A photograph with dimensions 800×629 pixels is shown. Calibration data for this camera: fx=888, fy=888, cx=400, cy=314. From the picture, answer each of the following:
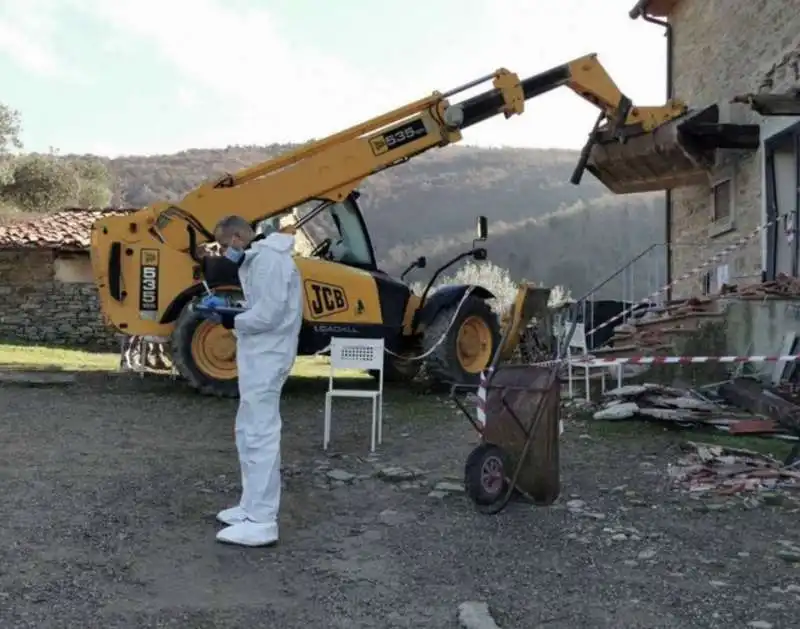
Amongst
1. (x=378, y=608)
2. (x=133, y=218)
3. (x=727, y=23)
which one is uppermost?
(x=727, y=23)

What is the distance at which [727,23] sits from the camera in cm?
1337

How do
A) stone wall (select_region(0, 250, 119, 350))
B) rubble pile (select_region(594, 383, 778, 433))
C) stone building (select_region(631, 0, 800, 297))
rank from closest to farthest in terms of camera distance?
1. rubble pile (select_region(594, 383, 778, 433))
2. stone building (select_region(631, 0, 800, 297))
3. stone wall (select_region(0, 250, 119, 350))

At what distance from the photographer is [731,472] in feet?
20.5

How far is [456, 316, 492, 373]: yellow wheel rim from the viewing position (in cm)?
1107

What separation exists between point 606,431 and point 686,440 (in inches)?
31.6

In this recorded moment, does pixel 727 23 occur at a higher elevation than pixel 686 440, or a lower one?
higher

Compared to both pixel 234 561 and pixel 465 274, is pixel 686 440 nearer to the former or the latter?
pixel 234 561

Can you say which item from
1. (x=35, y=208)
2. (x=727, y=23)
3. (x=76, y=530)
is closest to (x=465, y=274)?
(x=35, y=208)

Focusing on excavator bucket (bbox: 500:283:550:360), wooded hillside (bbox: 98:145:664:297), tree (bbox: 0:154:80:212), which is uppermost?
wooded hillside (bbox: 98:145:664:297)

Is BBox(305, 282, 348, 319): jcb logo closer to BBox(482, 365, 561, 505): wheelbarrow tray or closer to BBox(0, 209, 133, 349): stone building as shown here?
BBox(482, 365, 561, 505): wheelbarrow tray

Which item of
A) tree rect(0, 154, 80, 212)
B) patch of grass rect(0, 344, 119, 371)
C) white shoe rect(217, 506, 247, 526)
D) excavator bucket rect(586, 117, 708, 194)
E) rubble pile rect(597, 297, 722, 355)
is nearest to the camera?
white shoe rect(217, 506, 247, 526)

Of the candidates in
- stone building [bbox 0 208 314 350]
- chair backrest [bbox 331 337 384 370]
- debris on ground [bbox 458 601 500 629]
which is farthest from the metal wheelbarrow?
stone building [bbox 0 208 314 350]

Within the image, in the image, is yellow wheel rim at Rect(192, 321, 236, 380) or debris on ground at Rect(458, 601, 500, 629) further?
yellow wheel rim at Rect(192, 321, 236, 380)

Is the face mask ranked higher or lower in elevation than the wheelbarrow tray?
higher
